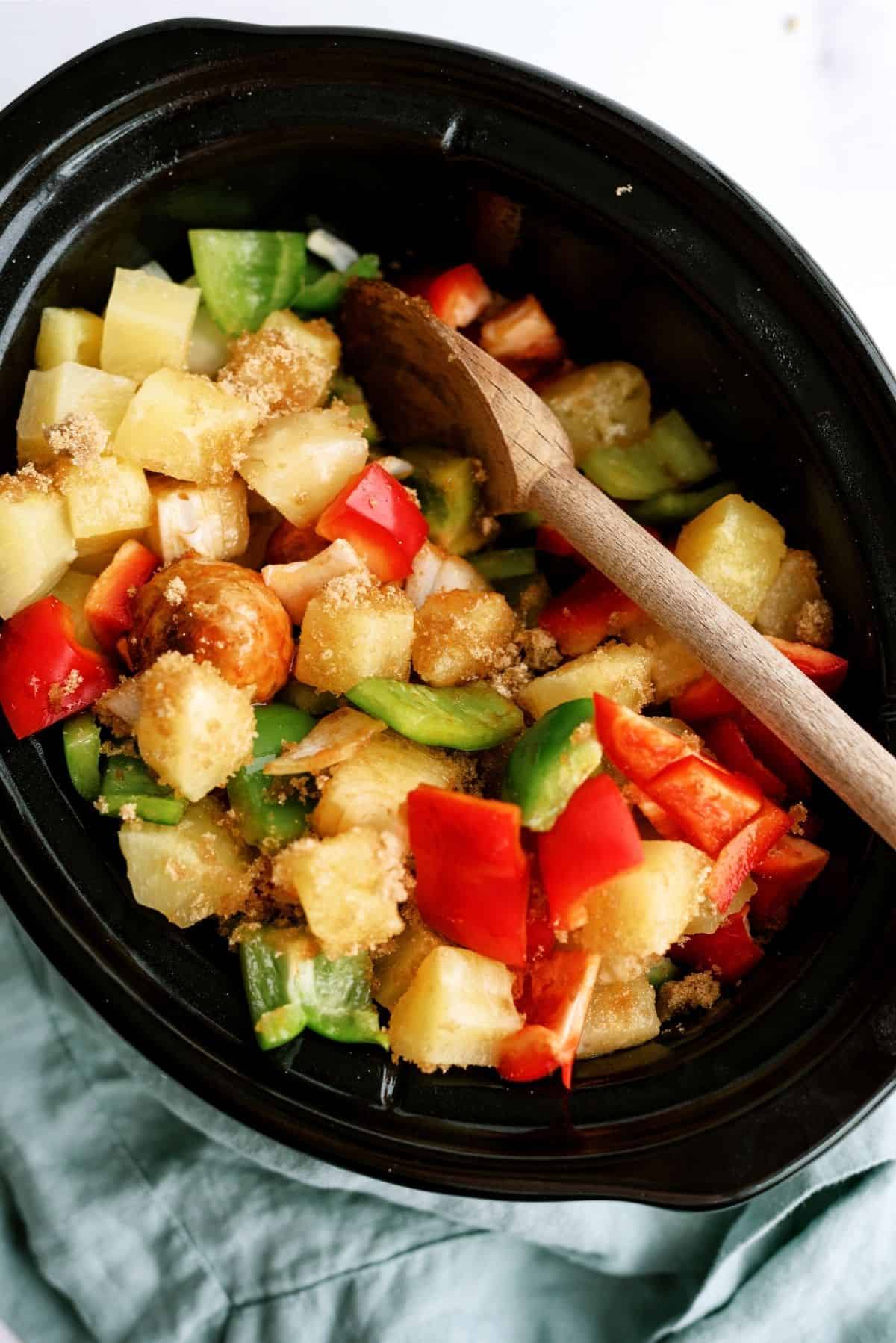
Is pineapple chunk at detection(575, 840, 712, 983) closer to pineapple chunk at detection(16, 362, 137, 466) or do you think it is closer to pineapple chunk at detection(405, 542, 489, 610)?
pineapple chunk at detection(405, 542, 489, 610)

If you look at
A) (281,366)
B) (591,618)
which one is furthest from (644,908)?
(281,366)

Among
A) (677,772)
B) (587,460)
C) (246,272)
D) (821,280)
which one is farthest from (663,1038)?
(246,272)

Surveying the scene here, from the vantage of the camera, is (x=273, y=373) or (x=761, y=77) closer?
(x=273, y=373)

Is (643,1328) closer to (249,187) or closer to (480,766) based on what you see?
(480,766)

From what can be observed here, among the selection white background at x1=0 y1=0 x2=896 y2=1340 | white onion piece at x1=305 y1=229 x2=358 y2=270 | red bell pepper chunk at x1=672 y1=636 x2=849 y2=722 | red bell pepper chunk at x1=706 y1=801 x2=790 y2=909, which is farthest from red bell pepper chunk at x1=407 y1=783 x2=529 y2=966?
white background at x1=0 y1=0 x2=896 y2=1340

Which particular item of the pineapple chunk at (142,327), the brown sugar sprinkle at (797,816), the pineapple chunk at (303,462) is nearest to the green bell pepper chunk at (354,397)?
the pineapple chunk at (303,462)

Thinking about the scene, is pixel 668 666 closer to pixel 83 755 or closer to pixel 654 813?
pixel 654 813
